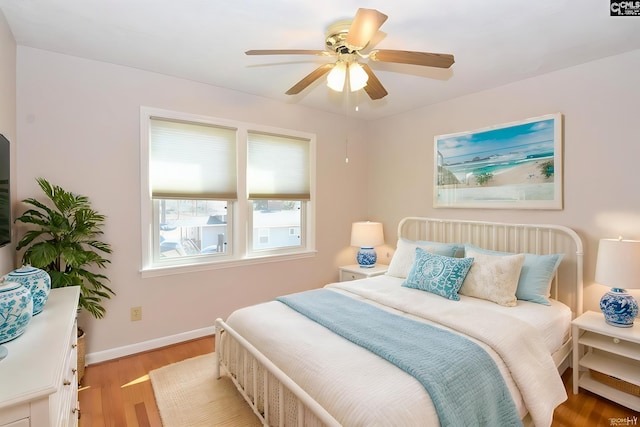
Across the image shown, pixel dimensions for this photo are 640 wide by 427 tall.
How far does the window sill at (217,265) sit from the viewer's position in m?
2.84

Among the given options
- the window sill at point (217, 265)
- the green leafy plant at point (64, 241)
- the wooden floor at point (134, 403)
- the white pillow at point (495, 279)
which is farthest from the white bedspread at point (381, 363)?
the green leafy plant at point (64, 241)

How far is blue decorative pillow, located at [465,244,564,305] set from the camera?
2.40m

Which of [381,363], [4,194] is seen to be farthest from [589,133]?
[4,194]

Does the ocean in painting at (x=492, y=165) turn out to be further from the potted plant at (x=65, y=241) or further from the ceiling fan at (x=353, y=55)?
the potted plant at (x=65, y=241)

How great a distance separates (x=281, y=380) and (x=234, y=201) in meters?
2.19

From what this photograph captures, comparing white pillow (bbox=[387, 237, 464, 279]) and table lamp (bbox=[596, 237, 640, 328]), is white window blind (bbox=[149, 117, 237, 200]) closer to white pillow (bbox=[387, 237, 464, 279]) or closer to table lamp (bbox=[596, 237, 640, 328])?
white pillow (bbox=[387, 237, 464, 279])

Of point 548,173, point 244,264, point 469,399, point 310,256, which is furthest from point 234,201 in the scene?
point 548,173

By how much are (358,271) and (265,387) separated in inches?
86.8

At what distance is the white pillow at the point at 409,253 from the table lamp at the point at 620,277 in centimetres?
104

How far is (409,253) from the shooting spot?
10.2 feet

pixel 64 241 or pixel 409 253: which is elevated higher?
pixel 64 241

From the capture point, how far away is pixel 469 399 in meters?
1.40

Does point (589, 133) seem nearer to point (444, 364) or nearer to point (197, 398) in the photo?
point (444, 364)

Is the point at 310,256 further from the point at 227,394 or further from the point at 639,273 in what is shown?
the point at 639,273
